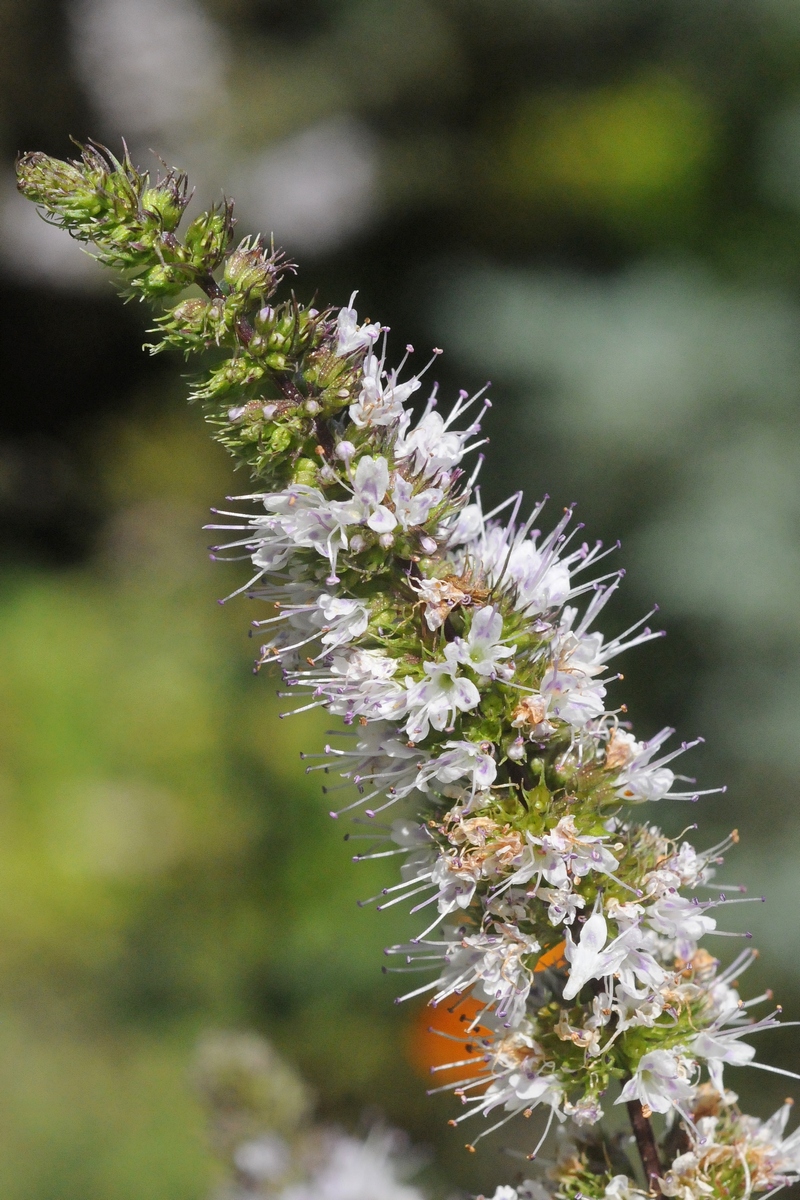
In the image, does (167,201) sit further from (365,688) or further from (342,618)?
(365,688)

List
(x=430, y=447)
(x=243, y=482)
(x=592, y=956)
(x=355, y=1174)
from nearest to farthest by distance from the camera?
(x=592, y=956), (x=430, y=447), (x=355, y=1174), (x=243, y=482)

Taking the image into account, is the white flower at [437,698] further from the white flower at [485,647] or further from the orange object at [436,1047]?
the orange object at [436,1047]

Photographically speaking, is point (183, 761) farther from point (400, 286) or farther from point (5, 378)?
point (5, 378)

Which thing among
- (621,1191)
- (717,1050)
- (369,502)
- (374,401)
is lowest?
(621,1191)

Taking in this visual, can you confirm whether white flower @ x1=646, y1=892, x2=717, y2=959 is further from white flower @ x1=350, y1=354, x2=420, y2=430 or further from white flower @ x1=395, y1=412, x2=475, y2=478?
white flower @ x1=350, y1=354, x2=420, y2=430

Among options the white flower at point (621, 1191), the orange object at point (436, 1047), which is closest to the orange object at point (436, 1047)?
the orange object at point (436, 1047)

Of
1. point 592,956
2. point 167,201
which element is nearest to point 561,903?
point 592,956

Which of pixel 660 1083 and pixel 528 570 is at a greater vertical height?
pixel 528 570

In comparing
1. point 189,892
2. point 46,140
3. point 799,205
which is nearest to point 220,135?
point 46,140
